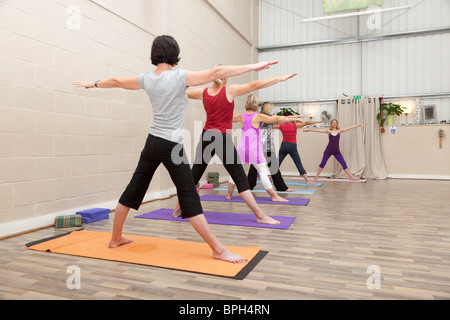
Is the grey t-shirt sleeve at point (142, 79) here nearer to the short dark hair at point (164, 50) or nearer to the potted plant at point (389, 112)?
the short dark hair at point (164, 50)

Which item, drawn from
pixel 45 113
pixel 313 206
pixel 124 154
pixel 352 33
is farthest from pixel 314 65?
pixel 45 113

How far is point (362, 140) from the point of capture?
8.51 meters

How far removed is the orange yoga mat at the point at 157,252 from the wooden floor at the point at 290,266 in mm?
66

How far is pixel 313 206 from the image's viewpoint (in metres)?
4.29

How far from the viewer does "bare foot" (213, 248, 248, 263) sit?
2.12 m

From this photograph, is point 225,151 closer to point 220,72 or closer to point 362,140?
point 220,72

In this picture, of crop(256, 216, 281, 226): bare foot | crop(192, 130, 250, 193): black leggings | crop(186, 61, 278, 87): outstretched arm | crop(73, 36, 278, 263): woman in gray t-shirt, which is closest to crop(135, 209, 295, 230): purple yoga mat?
crop(256, 216, 281, 226): bare foot

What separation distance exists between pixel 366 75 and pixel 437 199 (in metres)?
5.06

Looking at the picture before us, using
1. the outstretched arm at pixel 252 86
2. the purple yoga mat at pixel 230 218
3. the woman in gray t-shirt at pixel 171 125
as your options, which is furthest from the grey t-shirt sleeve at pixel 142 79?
the purple yoga mat at pixel 230 218

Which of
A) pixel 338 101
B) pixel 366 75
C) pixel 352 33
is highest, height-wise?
pixel 352 33

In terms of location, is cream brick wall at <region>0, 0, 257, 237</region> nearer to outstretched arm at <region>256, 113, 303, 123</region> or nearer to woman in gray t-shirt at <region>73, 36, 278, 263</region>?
woman in gray t-shirt at <region>73, 36, 278, 263</region>

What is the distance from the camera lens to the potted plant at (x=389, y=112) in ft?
26.9

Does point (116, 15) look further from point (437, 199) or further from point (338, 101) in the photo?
point (338, 101)
